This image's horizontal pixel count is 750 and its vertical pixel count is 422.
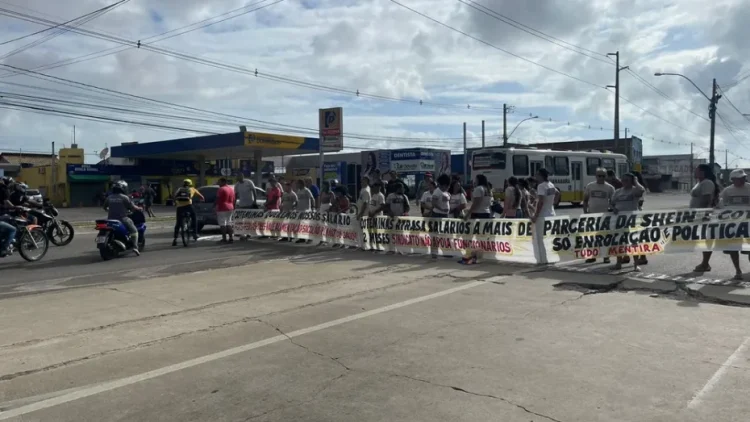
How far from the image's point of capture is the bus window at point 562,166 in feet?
109

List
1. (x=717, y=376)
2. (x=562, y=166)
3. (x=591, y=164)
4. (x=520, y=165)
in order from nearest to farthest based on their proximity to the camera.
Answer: (x=717, y=376)
(x=520, y=165)
(x=562, y=166)
(x=591, y=164)

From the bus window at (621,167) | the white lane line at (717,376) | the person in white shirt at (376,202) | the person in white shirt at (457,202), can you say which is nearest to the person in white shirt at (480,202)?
the person in white shirt at (457,202)

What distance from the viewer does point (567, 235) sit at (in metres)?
10.6

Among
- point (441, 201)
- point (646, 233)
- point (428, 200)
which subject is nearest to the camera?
point (646, 233)

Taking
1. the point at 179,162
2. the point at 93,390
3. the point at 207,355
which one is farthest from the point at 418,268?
the point at 179,162

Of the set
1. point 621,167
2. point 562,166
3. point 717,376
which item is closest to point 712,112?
point 621,167

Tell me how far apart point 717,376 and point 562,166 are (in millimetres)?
29884

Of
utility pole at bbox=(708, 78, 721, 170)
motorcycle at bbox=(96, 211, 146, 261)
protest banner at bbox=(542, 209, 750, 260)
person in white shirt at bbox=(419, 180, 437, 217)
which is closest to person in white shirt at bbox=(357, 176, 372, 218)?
person in white shirt at bbox=(419, 180, 437, 217)

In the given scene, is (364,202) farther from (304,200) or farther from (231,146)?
(231,146)

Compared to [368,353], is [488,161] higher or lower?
higher

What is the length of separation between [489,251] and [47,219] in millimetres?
10629

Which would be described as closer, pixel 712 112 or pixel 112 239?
pixel 112 239

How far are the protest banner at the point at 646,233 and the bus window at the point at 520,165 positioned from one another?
68.9ft

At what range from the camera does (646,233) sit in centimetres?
997
